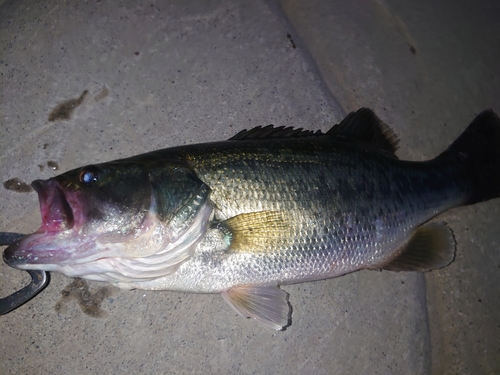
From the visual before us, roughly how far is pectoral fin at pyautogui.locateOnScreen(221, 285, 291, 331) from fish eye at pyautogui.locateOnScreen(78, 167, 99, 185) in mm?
780

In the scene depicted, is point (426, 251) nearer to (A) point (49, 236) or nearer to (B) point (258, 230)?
(B) point (258, 230)

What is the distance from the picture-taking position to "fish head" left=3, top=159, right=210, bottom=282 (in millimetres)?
1357

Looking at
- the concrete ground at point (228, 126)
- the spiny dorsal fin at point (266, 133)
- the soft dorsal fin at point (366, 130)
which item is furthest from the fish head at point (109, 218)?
the soft dorsal fin at point (366, 130)

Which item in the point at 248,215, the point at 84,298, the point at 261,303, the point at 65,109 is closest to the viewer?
the point at 248,215

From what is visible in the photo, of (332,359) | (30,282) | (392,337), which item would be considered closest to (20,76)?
(30,282)

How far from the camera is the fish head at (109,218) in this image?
1357 mm

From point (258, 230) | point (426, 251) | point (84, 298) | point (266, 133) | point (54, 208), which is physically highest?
point (54, 208)

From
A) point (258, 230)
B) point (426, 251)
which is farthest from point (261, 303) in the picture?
point (426, 251)

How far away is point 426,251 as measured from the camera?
6.27 ft

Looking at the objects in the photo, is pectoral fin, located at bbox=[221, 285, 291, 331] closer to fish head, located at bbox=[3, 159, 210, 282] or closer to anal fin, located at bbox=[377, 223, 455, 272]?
fish head, located at bbox=[3, 159, 210, 282]

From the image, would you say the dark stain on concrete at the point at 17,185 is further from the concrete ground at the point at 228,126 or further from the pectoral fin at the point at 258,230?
the pectoral fin at the point at 258,230

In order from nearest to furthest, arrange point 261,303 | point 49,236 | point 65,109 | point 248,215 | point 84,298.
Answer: point 49,236
point 248,215
point 261,303
point 84,298
point 65,109

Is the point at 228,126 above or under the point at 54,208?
under

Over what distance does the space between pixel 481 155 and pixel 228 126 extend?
1478mm
